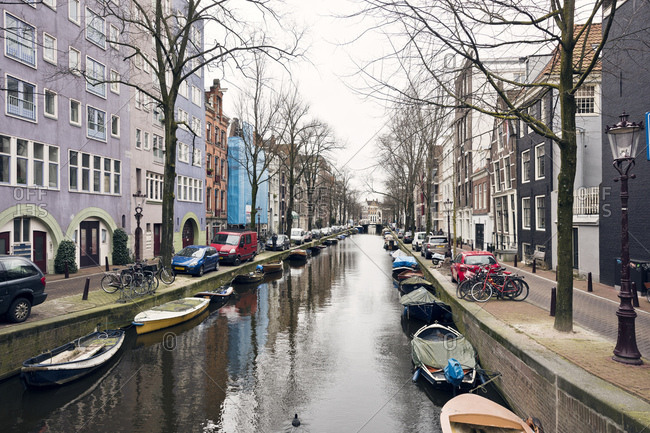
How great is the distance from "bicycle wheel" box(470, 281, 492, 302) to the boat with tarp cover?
1.77 m

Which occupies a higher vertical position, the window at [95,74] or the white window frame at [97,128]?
the window at [95,74]

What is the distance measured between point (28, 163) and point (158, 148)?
45.2 ft

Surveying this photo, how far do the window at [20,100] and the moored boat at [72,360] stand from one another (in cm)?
1379

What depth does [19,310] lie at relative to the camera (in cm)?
1158

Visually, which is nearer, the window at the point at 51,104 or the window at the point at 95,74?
the window at the point at 51,104

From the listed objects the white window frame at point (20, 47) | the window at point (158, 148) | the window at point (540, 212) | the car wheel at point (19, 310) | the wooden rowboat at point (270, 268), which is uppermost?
the white window frame at point (20, 47)

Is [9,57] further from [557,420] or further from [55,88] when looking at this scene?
[557,420]

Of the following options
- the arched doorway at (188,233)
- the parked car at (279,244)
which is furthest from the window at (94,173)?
the parked car at (279,244)

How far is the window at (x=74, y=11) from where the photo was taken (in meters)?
23.9

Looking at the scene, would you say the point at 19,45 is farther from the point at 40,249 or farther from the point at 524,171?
the point at 524,171

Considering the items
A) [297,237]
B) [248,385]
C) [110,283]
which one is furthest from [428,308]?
[297,237]

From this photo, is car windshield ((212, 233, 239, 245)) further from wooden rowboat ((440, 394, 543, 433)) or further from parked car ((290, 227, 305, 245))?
wooden rowboat ((440, 394, 543, 433))

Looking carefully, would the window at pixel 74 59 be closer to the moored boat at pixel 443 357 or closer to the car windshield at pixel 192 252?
the car windshield at pixel 192 252

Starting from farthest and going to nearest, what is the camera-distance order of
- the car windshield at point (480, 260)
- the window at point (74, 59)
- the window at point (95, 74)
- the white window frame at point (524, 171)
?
1. the white window frame at point (524, 171)
2. the window at point (95, 74)
3. the window at point (74, 59)
4. the car windshield at point (480, 260)
